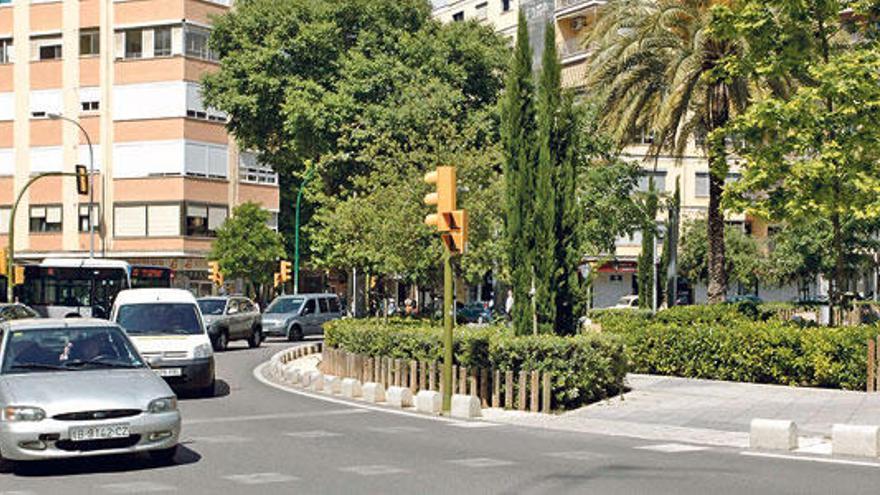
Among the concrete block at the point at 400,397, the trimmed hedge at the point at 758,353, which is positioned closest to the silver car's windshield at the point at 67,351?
the concrete block at the point at 400,397

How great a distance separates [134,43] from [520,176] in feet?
160

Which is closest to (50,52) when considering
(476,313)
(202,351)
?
(476,313)

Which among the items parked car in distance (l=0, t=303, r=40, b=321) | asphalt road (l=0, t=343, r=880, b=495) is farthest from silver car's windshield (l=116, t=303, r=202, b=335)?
parked car in distance (l=0, t=303, r=40, b=321)

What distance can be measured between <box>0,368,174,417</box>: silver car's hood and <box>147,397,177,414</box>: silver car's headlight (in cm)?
5

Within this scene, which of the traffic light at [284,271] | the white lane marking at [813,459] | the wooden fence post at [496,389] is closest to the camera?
the white lane marking at [813,459]

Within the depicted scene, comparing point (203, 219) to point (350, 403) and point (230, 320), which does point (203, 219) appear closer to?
point (230, 320)

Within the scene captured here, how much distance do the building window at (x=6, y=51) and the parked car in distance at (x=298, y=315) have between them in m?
30.7

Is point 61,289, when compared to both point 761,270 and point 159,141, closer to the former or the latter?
point 159,141

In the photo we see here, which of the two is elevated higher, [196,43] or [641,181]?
[196,43]

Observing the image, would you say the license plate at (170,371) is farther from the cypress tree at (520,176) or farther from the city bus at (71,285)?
the city bus at (71,285)

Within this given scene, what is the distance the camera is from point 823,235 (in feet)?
197

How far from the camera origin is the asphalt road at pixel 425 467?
1085 cm

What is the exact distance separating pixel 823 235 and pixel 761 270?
5.84 metres

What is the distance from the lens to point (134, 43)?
2552 inches
